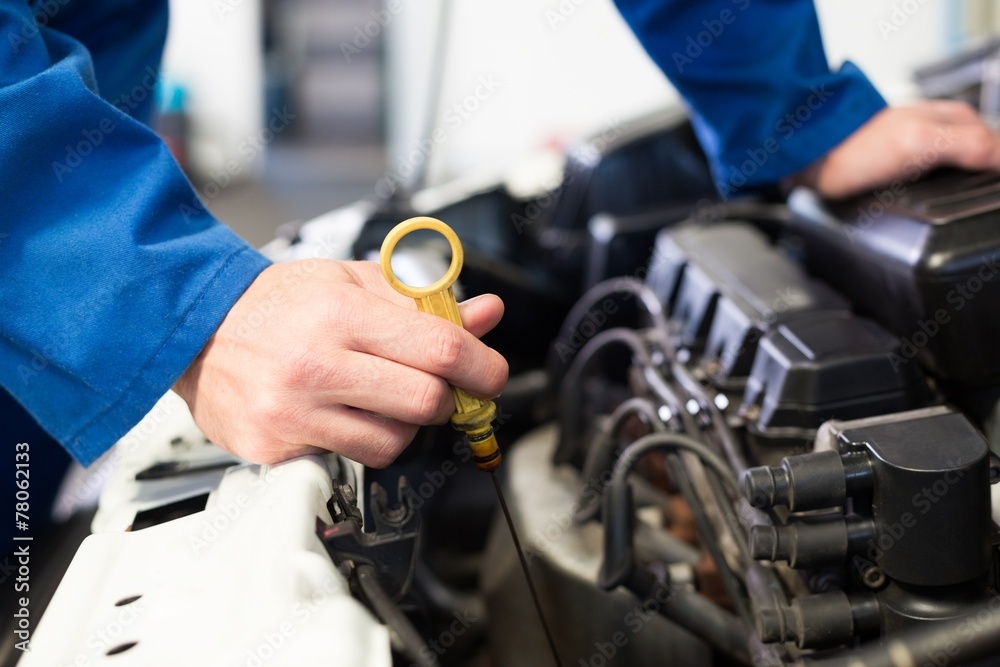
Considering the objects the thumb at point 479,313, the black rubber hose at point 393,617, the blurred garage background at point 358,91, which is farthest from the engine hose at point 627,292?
the blurred garage background at point 358,91

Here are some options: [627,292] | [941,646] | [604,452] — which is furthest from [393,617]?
[627,292]

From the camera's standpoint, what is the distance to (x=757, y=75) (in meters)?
0.87

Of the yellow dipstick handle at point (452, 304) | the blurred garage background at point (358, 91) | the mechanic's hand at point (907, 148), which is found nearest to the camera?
the yellow dipstick handle at point (452, 304)

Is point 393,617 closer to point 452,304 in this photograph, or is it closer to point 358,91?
point 452,304

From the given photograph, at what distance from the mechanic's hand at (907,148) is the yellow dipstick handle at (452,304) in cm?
54

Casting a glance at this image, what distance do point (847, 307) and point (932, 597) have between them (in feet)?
1.00

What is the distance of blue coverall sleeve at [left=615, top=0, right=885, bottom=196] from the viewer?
33.3 inches

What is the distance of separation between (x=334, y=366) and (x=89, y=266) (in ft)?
0.65

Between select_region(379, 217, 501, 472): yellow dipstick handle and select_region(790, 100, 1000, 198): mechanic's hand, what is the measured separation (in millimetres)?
536

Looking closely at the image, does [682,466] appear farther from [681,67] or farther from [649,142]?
[649,142]

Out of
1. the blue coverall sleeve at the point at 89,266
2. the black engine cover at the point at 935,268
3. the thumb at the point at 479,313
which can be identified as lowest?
the black engine cover at the point at 935,268

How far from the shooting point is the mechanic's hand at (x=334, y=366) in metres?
0.45

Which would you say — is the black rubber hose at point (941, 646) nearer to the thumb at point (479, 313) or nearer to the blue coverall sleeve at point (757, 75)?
the thumb at point (479, 313)

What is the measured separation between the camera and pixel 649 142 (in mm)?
1149
